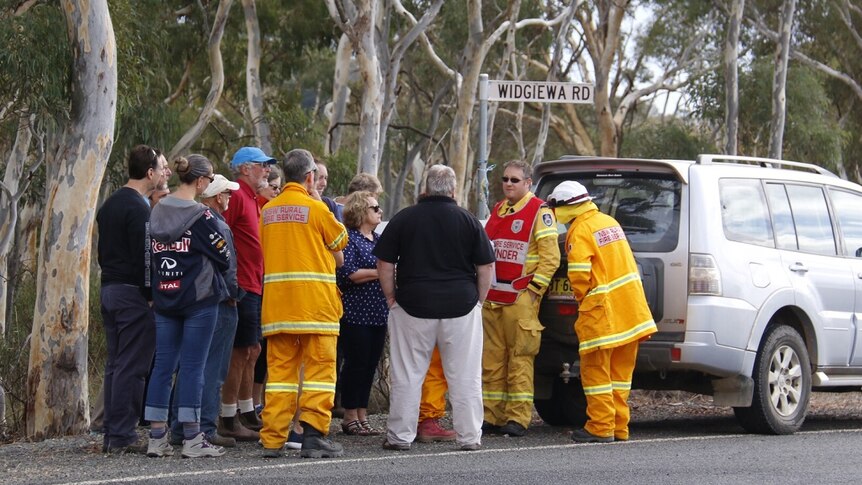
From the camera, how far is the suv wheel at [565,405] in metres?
9.95

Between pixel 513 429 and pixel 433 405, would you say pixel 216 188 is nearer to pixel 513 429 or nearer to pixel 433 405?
pixel 433 405

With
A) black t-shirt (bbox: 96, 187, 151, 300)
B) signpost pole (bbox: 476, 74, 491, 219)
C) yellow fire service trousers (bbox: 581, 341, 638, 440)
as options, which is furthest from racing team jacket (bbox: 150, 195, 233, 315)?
signpost pole (bbox: 476, 74, 491, 219)

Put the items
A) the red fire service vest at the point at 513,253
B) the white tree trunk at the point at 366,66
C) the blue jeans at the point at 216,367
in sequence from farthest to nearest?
the white tree trunk at the point at 366,66 → the red fire service vest at the point at 513,253 → the blue jeans at the point at 216,367

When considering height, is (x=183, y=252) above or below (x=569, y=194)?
below

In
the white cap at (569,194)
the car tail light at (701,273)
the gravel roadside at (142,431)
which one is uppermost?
the white cap at (569,194)

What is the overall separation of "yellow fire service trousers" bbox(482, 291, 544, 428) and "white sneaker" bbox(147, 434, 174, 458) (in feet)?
7.69

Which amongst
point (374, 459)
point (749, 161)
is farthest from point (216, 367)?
point (749, 161)

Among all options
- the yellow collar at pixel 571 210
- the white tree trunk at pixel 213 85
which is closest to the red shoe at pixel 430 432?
the yellow collar at pixel 571 210

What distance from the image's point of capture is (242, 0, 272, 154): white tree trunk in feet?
76.1

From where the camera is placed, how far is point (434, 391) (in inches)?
349

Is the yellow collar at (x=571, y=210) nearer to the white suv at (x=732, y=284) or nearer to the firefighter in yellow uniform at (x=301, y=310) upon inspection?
the white suv at (x=732, y=284)

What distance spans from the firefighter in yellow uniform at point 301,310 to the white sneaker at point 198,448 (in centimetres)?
30

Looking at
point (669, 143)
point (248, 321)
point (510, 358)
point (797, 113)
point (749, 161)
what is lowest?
point (510, 358)

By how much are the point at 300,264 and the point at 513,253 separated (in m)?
1.75
